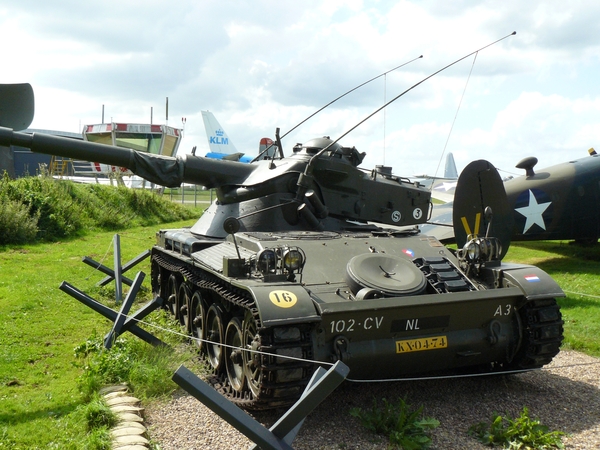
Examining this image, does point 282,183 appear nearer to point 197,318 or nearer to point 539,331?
point 197,318

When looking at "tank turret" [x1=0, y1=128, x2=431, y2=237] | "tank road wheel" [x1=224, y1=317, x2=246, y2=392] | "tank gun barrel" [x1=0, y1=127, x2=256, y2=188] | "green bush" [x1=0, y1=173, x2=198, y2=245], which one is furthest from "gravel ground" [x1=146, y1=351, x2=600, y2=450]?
"green bush" [x1=0, y1=173, x2=198, y2=245]

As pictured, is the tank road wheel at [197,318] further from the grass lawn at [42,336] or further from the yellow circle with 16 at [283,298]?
the yellow circle with 16 at [283,298]

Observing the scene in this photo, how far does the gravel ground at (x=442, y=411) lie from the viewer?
5609 mm

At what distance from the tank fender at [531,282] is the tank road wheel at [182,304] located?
4291 millimetres

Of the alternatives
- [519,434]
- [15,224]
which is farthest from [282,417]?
[15,224]

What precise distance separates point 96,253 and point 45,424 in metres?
10.5

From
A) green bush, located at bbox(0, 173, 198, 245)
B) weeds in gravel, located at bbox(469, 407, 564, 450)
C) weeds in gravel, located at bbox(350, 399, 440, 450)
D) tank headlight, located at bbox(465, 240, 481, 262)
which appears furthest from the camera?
green bush, located at bbox(0, 173, 198, 245)

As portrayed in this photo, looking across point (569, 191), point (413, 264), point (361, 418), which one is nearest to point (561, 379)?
point (413, 264)

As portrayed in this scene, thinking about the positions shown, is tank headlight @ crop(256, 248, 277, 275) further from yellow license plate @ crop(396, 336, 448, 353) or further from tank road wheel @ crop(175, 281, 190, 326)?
tank road wheel @ crop(175, 281, 190, 326)

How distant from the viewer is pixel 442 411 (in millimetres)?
6371

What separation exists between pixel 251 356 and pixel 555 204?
11.1 meters

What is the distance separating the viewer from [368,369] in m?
6.07

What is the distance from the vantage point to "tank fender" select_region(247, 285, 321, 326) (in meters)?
5.47

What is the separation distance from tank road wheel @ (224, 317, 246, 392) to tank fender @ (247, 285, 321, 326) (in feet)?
2.86
